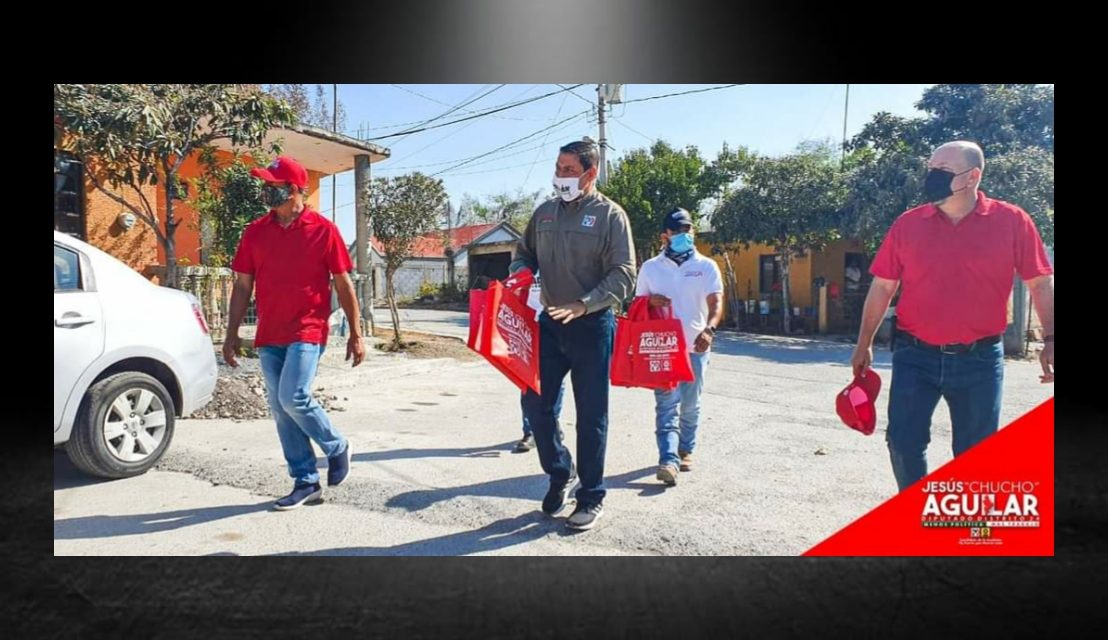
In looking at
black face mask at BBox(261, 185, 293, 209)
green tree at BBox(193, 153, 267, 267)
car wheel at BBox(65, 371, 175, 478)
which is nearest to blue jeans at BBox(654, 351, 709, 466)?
black face mask at BBox(261, 185, 293, 209)

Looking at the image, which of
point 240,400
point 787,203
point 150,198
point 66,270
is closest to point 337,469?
point 240,400

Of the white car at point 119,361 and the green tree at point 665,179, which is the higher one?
the green tree at point 665,179

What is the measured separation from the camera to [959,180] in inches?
124

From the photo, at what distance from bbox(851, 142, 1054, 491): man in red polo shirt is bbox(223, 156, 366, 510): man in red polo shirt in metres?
2.50

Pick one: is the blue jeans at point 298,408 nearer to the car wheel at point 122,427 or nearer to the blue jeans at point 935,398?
the car wheel at point 122,427

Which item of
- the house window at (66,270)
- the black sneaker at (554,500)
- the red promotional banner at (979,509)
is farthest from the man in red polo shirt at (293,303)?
the red promotional banner at (979,509)

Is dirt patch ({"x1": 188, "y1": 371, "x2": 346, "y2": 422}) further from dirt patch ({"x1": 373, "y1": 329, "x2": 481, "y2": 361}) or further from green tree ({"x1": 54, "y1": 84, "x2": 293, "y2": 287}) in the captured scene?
green tree ({"x1": 54, "y1": 84, "x2": 293, "y2": 287})

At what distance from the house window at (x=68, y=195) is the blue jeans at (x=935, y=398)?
3.75 meters

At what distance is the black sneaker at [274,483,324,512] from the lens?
3.44 m

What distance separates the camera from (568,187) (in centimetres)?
333

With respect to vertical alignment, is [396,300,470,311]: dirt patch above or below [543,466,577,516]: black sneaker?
above

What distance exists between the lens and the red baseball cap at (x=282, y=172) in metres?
3.38

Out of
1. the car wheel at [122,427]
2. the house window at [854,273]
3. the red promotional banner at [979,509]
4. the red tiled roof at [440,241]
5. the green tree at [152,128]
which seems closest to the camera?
the red promotional banner at [979,509]

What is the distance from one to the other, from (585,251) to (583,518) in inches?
47.4
